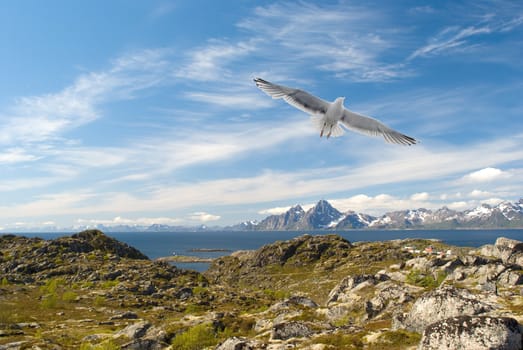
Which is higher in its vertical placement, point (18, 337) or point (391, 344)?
point (391, 344)

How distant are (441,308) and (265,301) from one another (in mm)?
62418

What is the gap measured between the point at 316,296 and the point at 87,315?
51.1 metres

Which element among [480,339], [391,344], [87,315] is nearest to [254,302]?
[87,315]

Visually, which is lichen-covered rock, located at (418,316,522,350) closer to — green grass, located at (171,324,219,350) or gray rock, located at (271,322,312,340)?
gray rock, located at (271,322,312,340)

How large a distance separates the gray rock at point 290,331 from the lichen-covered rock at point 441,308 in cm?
665

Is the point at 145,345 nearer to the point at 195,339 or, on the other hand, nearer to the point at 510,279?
the point at 195,339

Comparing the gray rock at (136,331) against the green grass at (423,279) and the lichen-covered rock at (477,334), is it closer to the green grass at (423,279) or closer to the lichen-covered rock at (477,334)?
the lichen-covered rock at (477,334)

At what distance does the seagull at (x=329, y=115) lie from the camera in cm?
1972

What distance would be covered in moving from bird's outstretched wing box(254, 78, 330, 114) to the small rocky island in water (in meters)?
11.9

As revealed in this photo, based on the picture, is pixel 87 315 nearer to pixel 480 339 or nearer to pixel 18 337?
pixel 18 337

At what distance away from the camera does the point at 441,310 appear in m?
21.4

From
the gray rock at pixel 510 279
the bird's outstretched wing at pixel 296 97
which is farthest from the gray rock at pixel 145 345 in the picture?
the gray rock at pixel 510 279

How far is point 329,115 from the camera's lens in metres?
20.3

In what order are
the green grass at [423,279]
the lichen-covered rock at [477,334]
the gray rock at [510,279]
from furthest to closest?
the green grass at [423,279] → the gray rock at [510,279] → the lichen-covered rock at [477,334]
